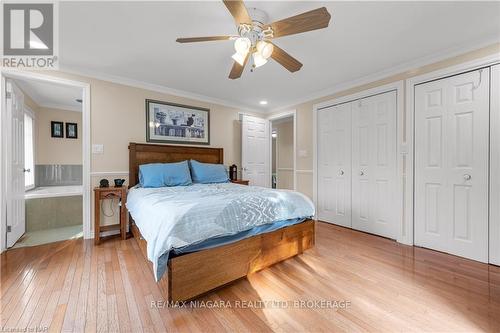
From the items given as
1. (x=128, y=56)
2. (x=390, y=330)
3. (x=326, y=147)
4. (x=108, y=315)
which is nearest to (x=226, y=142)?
(x=326, y=147)

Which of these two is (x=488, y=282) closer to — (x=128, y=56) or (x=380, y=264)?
(x=380, y=264)

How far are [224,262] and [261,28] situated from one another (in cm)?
193

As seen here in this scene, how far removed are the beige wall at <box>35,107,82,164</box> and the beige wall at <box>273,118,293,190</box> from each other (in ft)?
16.4

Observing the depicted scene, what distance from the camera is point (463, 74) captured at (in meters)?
2.38

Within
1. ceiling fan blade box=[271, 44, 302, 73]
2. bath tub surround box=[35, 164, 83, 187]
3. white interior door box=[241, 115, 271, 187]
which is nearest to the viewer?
ceiling fan blade box=[271, 44, 302, 73]

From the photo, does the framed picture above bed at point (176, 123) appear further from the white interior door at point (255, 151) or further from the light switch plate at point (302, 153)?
the light switch plate at point (302, 153)

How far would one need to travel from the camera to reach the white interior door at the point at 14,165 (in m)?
2.61

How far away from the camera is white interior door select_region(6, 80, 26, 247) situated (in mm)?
2607

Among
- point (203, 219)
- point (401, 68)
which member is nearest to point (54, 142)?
point (203, 219)

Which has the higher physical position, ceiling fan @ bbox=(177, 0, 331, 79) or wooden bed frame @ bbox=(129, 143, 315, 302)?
ceiling fan @ bbox=(177, 0, 331, 79)

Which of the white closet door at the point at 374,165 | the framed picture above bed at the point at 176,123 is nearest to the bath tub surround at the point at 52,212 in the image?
the framed picture above bed at the point at 176,123

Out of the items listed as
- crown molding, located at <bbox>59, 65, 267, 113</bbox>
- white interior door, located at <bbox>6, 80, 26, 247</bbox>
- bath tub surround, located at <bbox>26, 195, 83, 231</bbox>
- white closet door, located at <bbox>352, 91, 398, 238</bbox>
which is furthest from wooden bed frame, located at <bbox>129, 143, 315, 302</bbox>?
bath tub surround, located at <bbox>26, 195, 83, 231</bbox>

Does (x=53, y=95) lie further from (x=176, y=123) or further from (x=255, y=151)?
(x=255, y=151)

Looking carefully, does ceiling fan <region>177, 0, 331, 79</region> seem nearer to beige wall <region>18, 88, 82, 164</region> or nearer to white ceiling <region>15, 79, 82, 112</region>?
white ceiling <region>15, 79, 82, 112</region>
